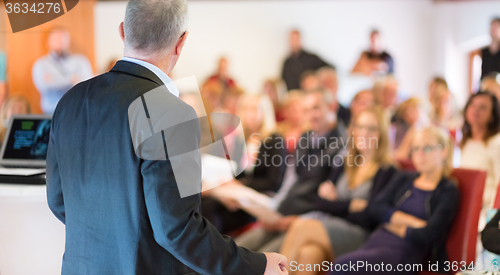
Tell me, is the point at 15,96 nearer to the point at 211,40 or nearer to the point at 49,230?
the point at 49,230

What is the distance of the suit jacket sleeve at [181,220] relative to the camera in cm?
89

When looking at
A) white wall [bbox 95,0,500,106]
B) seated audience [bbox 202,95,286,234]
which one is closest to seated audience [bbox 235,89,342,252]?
seated audience [bbox 202,95,286,234]

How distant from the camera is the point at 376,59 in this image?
6.81 meters

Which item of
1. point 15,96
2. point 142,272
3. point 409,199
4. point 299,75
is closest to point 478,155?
point 409,199

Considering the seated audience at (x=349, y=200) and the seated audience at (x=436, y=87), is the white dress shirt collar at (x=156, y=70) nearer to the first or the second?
the seated audience at (x=349, y=200)

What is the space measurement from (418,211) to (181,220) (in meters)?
1.52

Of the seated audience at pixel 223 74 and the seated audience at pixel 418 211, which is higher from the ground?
the seated audience at pixel 223 74

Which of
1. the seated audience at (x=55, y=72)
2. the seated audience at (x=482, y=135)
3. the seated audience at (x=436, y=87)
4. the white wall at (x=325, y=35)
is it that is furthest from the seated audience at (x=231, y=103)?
the white wall at (x=325, y=35)

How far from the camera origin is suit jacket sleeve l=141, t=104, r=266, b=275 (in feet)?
2.91

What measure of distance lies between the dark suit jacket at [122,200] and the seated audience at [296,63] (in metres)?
6.33

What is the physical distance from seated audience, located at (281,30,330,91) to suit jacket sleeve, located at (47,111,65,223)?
626 cm

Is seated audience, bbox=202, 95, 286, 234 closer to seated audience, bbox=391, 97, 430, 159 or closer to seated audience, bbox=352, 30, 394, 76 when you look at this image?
seated audience, bbox=391, 97, 430, 159

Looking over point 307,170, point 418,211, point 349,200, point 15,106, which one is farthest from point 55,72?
point 418,211

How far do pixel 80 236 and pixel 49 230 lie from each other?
456mm
